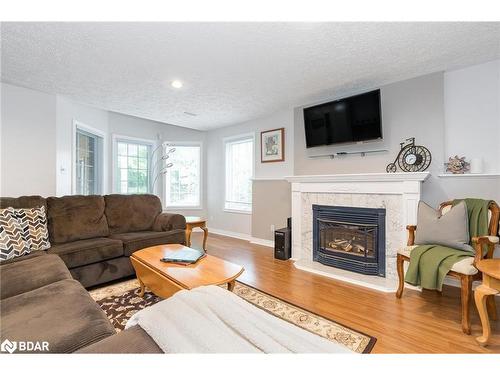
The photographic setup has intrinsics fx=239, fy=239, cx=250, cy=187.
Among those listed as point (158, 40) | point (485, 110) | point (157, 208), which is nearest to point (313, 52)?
point (158, 40)

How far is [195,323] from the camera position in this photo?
875mm

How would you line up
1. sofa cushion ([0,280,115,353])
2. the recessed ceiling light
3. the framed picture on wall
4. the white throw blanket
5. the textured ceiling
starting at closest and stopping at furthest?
the white throw blanket
sofa cushion ([0,280,115,353])
the textured ceiling
the recessed ceiling light
the framed picture on wall

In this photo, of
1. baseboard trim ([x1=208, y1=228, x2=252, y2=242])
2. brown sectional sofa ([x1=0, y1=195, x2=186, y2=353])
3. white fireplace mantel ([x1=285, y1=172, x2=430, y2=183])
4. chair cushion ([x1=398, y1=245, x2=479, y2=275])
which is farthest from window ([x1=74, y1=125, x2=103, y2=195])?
chair cushion ([x1=398, y1=245, x2=479, y2=275])

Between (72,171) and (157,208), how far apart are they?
142cm

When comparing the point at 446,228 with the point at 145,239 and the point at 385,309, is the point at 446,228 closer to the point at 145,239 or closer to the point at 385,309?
the point at 385,309

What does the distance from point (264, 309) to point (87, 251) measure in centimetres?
188

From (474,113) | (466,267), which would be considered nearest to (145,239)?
(466,267)

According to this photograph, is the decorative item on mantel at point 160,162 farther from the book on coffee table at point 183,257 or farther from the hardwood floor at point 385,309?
the book on coffee table at point 183,257

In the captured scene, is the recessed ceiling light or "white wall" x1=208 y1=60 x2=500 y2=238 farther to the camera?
the recessed ceiling light

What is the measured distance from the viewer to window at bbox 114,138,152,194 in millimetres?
4883

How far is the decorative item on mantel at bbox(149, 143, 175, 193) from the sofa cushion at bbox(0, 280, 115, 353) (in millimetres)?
4115

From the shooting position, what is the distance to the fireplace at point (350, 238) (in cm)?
281

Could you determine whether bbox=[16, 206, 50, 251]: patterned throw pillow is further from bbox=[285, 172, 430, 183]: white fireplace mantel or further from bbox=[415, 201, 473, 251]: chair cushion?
bbox=[415, 201, 473, 251]: chair cushion

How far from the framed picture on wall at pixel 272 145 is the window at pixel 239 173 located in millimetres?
402
